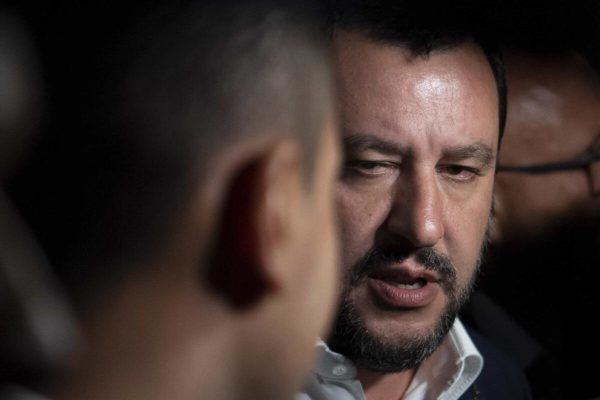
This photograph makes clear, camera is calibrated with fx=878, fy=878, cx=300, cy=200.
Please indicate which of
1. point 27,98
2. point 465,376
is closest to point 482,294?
point 465,376

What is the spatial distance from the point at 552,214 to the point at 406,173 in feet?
3.41

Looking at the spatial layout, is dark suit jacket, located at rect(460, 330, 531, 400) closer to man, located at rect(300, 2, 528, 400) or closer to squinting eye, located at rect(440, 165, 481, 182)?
man, located at rect(300, 2, 528, 400)

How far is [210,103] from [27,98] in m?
0.15

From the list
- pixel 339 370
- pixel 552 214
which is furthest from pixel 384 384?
pixel 552 214

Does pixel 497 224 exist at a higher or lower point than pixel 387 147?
lower

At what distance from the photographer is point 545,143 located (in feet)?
7.91

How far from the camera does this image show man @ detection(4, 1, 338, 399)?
67 cm

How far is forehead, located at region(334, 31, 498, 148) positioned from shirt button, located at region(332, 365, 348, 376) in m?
0.43

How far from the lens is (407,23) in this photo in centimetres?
154

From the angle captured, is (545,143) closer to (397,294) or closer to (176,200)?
(397,294)

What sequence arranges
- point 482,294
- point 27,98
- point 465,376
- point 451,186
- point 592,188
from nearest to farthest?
1. point 27,98
2. point 451,186
3. point 465,376
4. point 482,294
5. point 592,188

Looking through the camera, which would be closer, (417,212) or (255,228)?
(255,228)

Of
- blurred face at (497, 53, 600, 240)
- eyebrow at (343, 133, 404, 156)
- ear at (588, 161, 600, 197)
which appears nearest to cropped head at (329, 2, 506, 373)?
eyebrow at (343, 133, 404, 156)

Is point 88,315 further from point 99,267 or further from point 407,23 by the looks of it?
point 407,23
